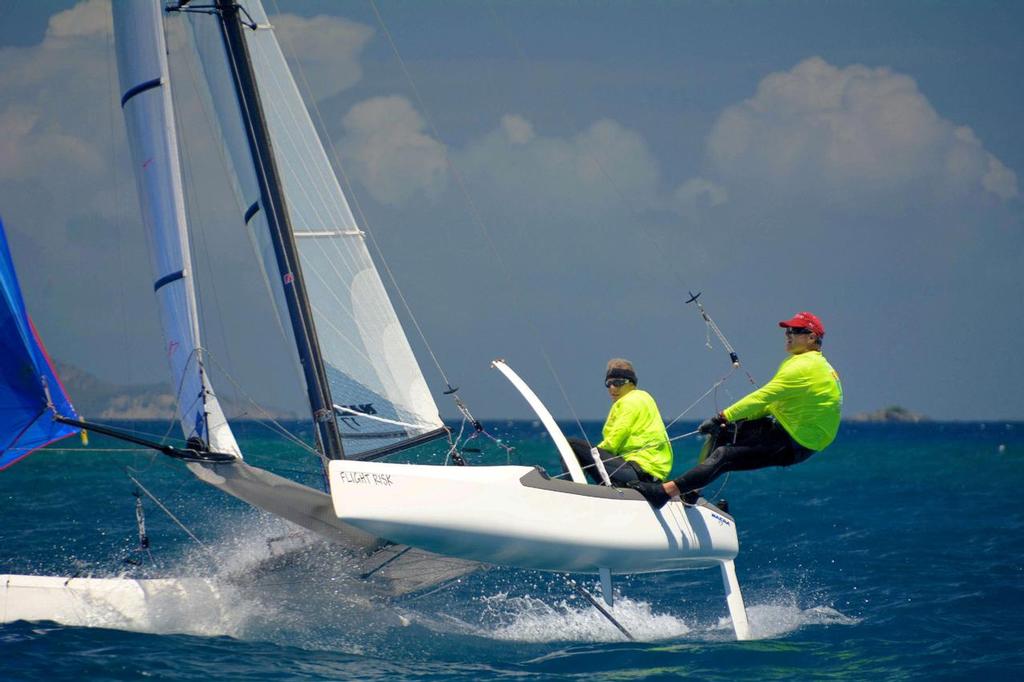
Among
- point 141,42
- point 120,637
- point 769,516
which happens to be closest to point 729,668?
point 120,637

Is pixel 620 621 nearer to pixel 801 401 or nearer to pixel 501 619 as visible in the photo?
pixel 501 619

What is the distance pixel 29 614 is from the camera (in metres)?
6.74

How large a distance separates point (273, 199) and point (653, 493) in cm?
316

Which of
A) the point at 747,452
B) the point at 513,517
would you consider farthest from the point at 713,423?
the point at 513,517

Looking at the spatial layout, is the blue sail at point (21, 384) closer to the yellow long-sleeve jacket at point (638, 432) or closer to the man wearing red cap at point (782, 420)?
the yellow long-sleeve jacket at point (638, 432)

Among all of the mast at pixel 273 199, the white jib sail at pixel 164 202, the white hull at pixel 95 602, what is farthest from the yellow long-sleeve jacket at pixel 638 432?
the white hull at pixel 95 602

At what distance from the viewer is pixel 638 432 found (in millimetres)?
6977

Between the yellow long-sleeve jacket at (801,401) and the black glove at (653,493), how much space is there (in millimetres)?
580

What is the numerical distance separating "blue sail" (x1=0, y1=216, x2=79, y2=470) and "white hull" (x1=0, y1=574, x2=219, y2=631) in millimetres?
784

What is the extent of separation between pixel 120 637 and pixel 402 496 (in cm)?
183

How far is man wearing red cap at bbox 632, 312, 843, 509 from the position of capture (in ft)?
22.4

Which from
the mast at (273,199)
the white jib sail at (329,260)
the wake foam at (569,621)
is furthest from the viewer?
the white jib sail at (329,260)

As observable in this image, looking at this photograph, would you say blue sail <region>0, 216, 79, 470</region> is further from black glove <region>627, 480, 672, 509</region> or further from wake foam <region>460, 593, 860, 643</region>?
black glove <region>627, 480, 672, 509</region>

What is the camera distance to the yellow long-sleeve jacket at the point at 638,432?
693 cm
